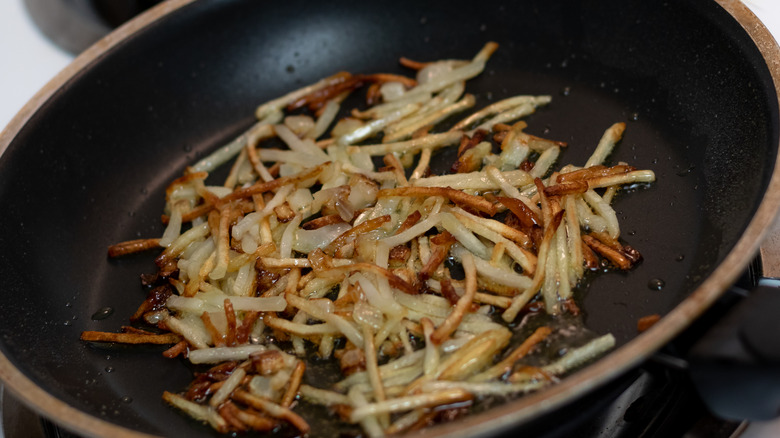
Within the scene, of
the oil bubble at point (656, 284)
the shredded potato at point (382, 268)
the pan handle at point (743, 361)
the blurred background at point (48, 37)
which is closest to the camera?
the pan handle at point (743, 361)

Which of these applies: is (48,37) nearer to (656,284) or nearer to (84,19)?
(84,19)

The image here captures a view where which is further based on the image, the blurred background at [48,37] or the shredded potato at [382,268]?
the blurred background at [48,37]

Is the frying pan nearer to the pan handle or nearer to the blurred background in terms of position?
the pan handle

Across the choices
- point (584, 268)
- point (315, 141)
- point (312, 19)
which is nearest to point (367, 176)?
point (315, 141)

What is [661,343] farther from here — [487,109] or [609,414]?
[487,109]

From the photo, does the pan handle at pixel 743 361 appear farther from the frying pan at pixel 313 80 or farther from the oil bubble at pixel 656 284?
the oil bubble at pixel 656 284

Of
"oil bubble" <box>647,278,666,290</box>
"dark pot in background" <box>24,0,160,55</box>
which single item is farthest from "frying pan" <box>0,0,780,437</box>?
"dark pot in background" <box>24,0,160,55</box>

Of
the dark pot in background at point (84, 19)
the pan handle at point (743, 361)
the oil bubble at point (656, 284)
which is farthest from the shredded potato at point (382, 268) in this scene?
the dark pot in background at point (84, 19)
